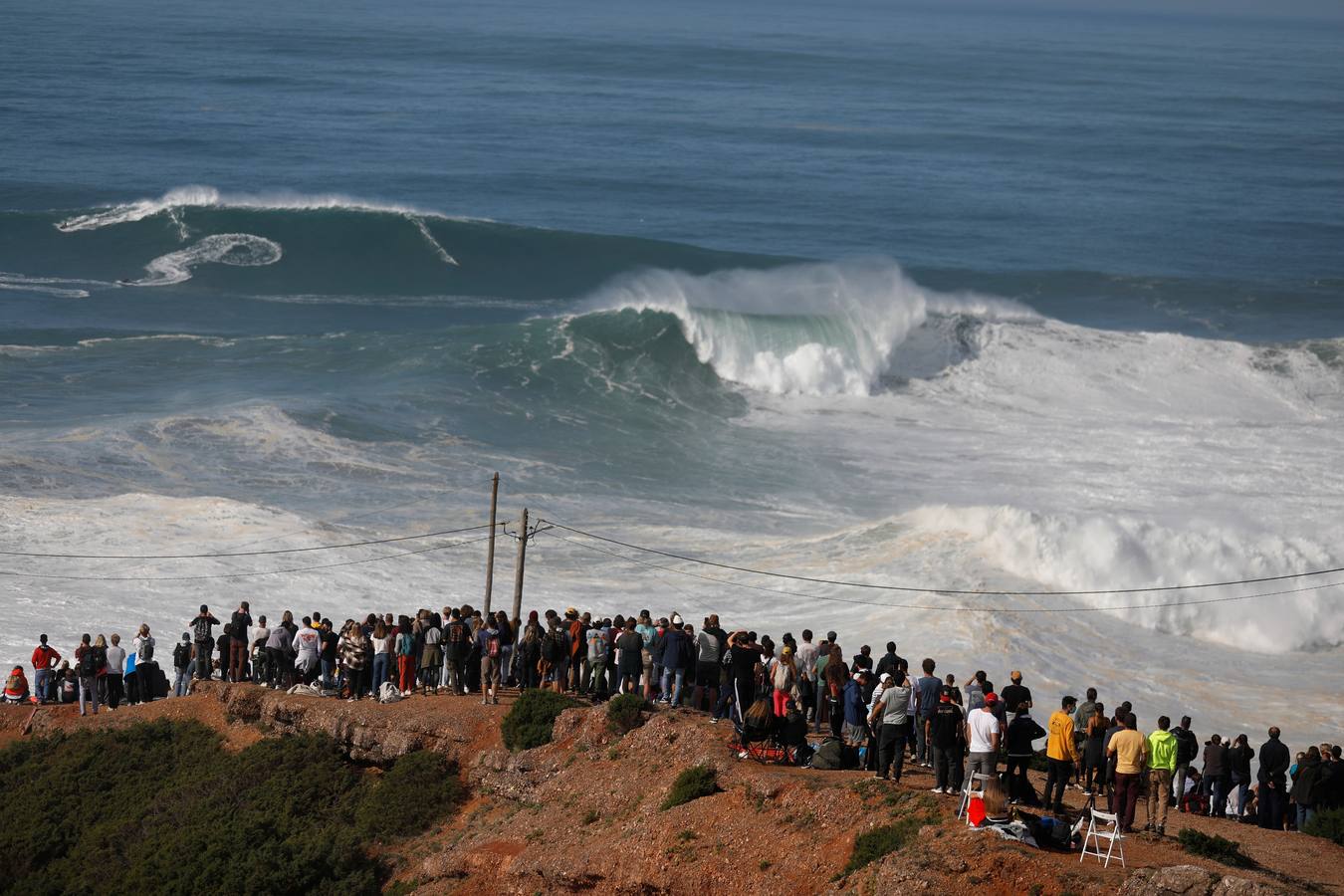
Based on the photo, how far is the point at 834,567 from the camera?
2716 cm

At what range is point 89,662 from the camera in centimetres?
1931

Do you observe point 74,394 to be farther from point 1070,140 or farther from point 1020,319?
point 1070,140

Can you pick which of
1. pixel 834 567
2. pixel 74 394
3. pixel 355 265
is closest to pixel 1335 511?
pixel 834 567

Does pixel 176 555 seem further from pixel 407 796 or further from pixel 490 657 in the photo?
pixel 407 796

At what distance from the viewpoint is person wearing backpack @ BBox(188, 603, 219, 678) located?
64.0 feet

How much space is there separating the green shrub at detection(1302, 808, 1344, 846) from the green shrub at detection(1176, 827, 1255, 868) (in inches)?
62.4

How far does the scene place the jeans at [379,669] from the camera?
1838 centimetres

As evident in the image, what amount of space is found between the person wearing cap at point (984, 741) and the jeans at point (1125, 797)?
Answer: 3.56 ft

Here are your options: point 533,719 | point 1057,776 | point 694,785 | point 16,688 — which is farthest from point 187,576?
point 1057,776

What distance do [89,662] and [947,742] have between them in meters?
11.5

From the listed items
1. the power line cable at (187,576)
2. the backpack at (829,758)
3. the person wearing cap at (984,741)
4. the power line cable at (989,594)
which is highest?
the power line cable at (989,594)

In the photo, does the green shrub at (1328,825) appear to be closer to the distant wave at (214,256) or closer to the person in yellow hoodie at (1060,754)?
the person in yellow hoodie at (1060,754)

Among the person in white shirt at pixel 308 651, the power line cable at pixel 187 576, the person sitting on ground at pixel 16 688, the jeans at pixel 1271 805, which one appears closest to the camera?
the jeans at pixel 1271 805

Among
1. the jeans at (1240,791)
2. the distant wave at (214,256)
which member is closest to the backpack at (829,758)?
the jeans at (1240,791)
